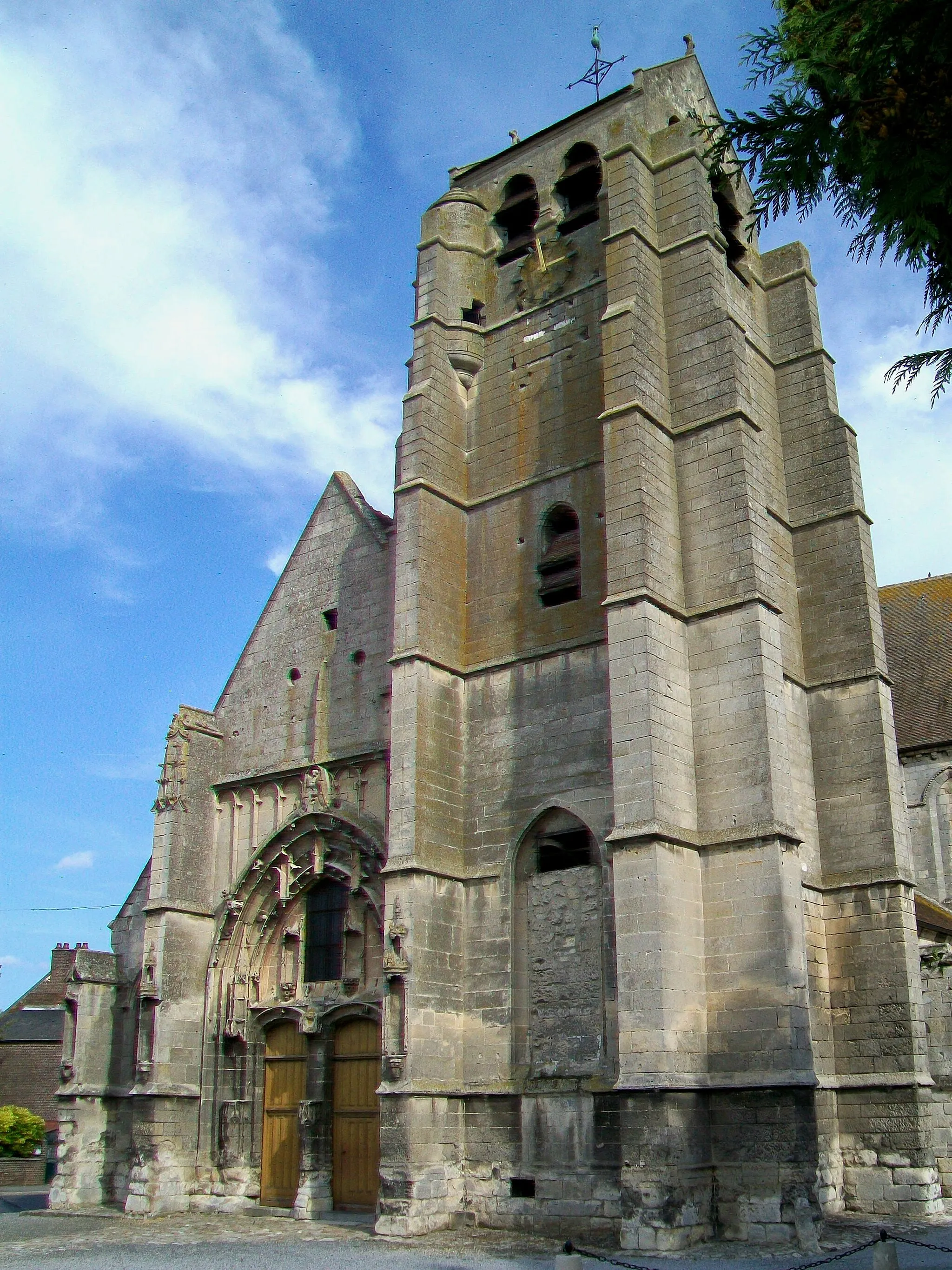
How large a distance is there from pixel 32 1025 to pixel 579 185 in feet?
91.6

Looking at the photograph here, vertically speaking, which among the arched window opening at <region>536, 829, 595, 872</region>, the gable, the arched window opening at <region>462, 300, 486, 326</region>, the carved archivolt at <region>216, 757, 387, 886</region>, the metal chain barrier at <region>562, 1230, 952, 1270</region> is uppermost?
the arched window opening at <region>462, 300, 486, 326</region>

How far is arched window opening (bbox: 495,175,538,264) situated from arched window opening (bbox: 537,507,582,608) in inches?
184

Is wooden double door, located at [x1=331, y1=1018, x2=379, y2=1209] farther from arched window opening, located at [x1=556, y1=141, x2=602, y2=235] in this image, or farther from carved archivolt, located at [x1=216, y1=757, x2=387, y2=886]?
arched window opening, located at [x1=556, y1=141, x2=602, y2=235]

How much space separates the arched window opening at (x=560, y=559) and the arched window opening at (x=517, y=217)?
4.69 meters

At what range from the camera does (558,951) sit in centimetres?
1437

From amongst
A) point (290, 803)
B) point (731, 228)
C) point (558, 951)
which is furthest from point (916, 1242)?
point (731, 228)

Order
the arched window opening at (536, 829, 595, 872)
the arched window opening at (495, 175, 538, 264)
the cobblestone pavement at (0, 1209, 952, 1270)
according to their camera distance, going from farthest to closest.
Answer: the arched window opening at (495, 175, 538, 264), the arched window opening at (536, 829, 595, 872), the cobblestone pavement at (0, 1209, 952, 1270)

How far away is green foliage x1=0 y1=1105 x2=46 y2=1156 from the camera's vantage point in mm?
27938

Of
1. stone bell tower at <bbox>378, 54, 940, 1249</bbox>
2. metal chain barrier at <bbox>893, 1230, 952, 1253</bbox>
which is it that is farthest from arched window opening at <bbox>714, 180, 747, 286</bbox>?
metal chain barrier at <bbox>893, 1230, 952, 1253</bbox>

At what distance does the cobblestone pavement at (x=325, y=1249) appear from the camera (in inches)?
440

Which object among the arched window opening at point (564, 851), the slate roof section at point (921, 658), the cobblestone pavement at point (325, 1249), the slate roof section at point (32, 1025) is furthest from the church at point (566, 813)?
the slate roof section at point (32, 1025)

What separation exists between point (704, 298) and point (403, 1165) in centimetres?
1100

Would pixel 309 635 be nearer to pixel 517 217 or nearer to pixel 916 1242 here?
pixel 517 217

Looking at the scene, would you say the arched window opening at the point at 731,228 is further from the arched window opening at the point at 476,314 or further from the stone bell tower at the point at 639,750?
the arched window opening at the point at 476,314
